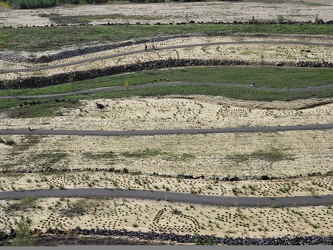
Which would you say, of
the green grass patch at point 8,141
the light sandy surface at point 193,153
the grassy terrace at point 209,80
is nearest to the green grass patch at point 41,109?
the grassy terrace at point 209,80

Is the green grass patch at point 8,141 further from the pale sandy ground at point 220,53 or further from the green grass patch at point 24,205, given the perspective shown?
the pale sandy ground at point 220,53

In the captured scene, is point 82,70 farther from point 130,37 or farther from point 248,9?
point 248,9

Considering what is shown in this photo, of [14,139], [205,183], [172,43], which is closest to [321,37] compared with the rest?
[172,43]

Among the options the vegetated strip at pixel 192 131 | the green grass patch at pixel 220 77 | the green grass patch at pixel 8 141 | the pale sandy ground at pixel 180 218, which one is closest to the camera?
the pale sandy ground at pixel 180 218

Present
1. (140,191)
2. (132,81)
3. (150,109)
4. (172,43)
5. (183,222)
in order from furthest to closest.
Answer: (172,43), (132,81), (150,109), (140,191), (183,222)

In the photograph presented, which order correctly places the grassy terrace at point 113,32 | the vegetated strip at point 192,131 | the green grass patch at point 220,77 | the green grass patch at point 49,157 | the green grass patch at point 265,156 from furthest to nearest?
1. the grassy terrace at point 113,32
2. the green grass patch at point 220,77
3. the vegetated strip at point 192,131
4. the green grass patch at point 49,157
5. the green grass patch at point 265,156

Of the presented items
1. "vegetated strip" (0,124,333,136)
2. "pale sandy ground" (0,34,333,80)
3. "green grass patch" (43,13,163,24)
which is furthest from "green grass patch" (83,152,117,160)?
"green grass patch" (43,13,163,24)

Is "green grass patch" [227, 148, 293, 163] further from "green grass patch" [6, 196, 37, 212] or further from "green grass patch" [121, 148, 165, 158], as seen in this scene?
"green grass patch" [6, 196, 37, 212]
